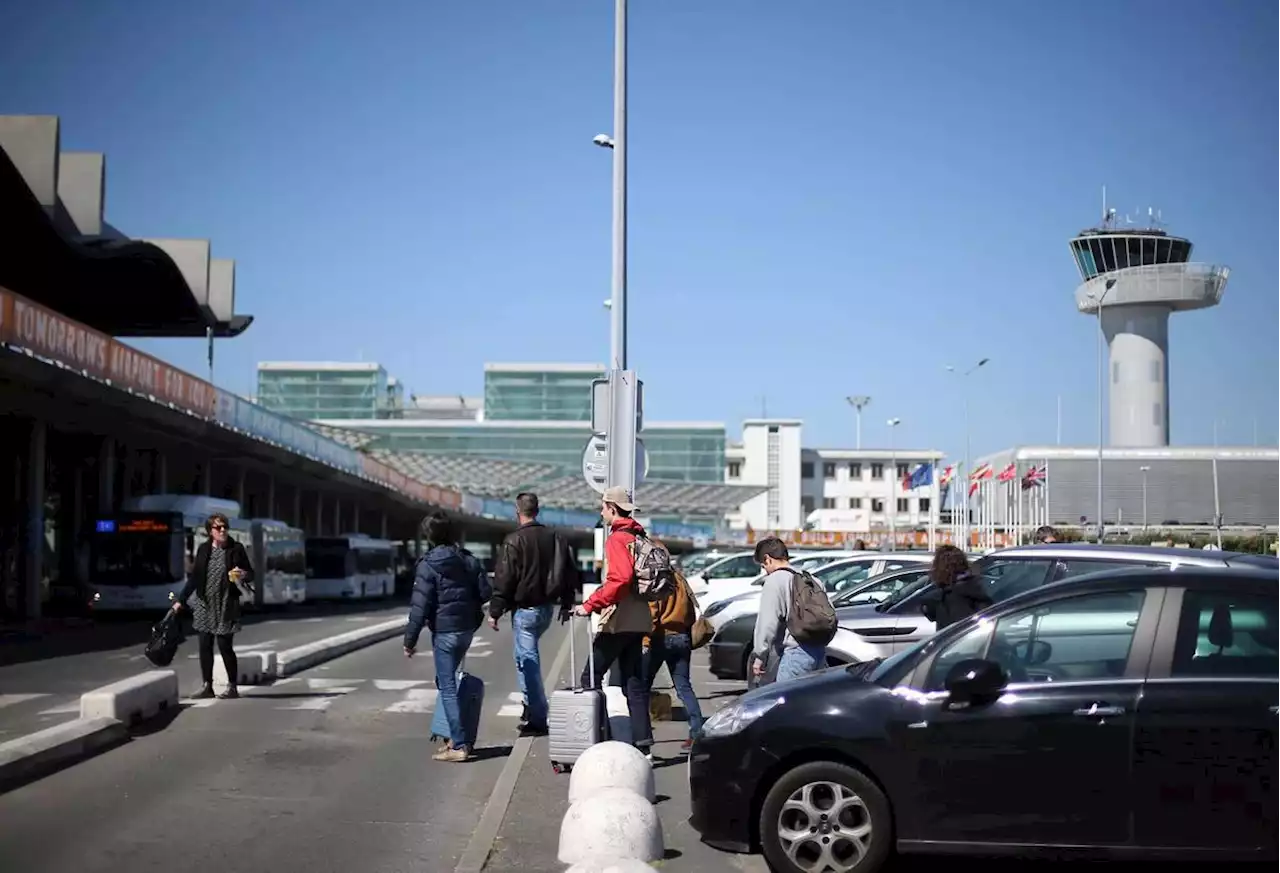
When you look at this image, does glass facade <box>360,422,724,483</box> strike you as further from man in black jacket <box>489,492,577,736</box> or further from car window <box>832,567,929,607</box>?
man in black jacket <box>489,492,577,736</box>

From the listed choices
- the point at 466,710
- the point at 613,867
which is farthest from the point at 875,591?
the point at 613,867

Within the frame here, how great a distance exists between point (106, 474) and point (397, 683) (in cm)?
2688

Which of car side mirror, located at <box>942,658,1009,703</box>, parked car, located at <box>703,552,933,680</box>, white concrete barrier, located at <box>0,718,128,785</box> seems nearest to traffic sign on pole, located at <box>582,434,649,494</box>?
parked car, located at <box>703,552,933,680</box>

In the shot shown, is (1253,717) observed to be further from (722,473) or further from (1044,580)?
(722,473)

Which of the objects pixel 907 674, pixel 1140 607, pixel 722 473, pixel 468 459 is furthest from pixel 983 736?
pixel 722 473

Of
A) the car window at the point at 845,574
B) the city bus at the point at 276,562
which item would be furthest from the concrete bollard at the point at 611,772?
the city bus at the point at 276,562

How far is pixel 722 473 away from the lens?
406ft

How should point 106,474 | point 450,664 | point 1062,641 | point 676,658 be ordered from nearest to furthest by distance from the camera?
point 1062,641 → point 450,664 → point 676,658 → point 106,474

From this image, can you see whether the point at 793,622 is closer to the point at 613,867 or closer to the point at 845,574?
the point at 613,867

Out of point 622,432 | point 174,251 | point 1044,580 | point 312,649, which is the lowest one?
point 312,649

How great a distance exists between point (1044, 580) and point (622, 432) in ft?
13.6

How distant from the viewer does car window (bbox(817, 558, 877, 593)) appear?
2302 centimetres

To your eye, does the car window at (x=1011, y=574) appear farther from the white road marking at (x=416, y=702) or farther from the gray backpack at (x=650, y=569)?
the white road marking at (x=416, y=702)

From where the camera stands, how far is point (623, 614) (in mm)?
9547
